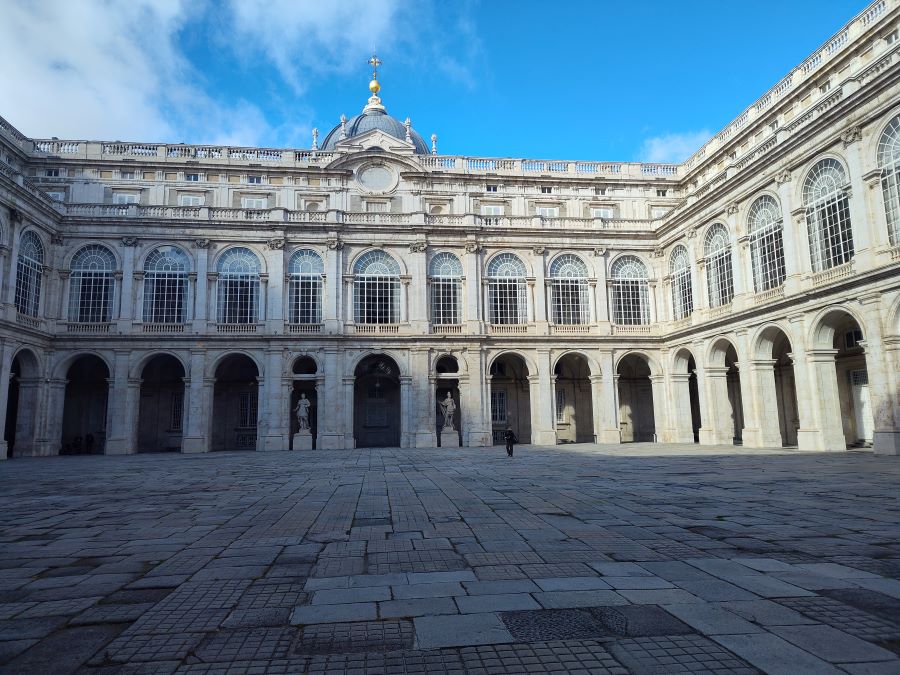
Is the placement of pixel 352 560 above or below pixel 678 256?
below

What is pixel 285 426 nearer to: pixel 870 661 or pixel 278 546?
pixel 278 546

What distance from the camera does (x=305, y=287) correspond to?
37125 mm

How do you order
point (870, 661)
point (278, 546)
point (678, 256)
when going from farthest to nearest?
1. point (678, 256)
2. point (278, 546)
3. point (870, 661)

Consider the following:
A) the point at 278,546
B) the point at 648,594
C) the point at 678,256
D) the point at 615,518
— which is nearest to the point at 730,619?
the point at 648,594

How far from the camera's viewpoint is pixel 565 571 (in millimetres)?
6180

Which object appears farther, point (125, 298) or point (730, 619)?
point (125, 298)

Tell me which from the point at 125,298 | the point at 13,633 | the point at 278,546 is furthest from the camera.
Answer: the point at 125,298

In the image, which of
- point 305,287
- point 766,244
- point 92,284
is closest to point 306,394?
point 305,287

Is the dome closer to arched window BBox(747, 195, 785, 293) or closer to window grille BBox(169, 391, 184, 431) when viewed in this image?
window grille BBox(169, 391, 184, 431)

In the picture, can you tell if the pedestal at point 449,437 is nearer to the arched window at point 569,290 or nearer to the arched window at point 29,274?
the arched window at point 569,290

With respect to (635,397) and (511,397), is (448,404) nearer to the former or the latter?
(511,397)

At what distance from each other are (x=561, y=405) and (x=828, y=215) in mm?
20792

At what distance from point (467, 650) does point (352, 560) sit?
2.97 m

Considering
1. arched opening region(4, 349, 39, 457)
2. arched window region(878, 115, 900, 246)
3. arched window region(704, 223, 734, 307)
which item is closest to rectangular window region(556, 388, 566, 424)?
arched window region(704, 223, 734, 307)
